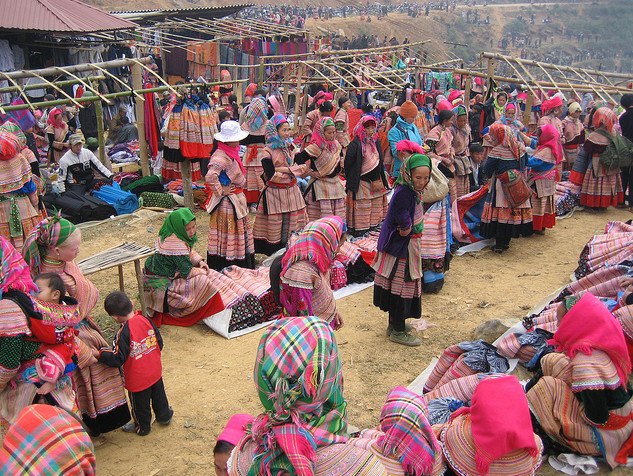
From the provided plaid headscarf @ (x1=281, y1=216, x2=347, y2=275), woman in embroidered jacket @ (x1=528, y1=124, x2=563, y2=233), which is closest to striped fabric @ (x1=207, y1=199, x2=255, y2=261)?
plaid headscarf @ (x1=281, y1=216, x2=347, y2=275)

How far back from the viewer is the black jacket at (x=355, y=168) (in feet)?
23.4

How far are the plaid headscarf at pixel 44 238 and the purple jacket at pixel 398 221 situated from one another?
8.19 feet

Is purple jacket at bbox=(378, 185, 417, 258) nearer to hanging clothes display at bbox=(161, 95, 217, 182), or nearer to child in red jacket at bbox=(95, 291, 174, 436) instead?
child in red jacket at bbox=(95, 291, 174, 436)

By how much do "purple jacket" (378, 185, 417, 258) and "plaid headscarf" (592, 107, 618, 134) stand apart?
197 inches

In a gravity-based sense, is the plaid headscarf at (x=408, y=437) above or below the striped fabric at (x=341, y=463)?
below

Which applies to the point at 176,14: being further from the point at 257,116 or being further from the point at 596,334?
the point at 596,334

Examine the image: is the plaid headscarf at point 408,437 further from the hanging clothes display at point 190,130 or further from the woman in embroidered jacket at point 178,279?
the hanging clothes display at point 190,130

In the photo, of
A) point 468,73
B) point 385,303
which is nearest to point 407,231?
point 385,303

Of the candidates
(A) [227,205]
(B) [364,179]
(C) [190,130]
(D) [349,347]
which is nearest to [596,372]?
(D) [349,347]

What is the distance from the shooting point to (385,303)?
513cm

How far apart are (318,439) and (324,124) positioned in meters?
5.08

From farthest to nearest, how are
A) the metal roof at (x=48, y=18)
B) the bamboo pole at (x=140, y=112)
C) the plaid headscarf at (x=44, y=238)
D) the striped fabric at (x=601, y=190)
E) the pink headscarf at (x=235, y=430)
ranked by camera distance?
the metal roof at (x=48, y=18) → the striped fabric at (x=601, y=190) → the bamboo pole at (x=140, y=112) → the plaid headscarf at (x=44, y=238) → the pink headscarf at (x=235, y=430)

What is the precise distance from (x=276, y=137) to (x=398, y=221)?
97.4 inches

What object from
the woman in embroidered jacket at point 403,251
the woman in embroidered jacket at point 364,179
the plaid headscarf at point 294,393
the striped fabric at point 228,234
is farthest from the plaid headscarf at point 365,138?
the plaid headscarf at point 294,393
